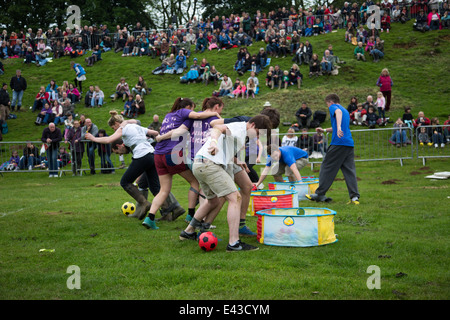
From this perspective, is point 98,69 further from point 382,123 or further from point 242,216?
point 242,216

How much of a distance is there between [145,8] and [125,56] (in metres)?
20.8

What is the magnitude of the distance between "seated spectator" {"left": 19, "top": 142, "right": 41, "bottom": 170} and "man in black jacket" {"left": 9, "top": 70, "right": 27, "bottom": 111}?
10777mm

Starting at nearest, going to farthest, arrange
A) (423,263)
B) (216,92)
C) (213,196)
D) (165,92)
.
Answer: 1. (423,263)
2. (213,196)
3. (216,92)
4. (165,92)

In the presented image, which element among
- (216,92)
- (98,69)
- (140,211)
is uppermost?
(98,69)

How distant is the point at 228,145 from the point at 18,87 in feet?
84.0

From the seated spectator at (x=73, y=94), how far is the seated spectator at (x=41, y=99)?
1.42 m

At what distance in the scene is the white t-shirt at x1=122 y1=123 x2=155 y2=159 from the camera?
852 cm

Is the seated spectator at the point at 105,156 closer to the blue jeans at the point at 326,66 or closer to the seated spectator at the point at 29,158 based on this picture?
the seated spectator at the point at 29,158

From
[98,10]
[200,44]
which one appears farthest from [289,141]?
[98,10]

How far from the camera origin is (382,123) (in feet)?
70.7

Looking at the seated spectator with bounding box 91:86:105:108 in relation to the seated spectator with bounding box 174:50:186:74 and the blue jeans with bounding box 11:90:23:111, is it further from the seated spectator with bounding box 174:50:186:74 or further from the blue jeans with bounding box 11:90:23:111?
the seated spectator with bounding box 174:50:186:74

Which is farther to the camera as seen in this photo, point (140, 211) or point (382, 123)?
point (382, 123)

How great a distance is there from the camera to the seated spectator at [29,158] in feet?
62.4
